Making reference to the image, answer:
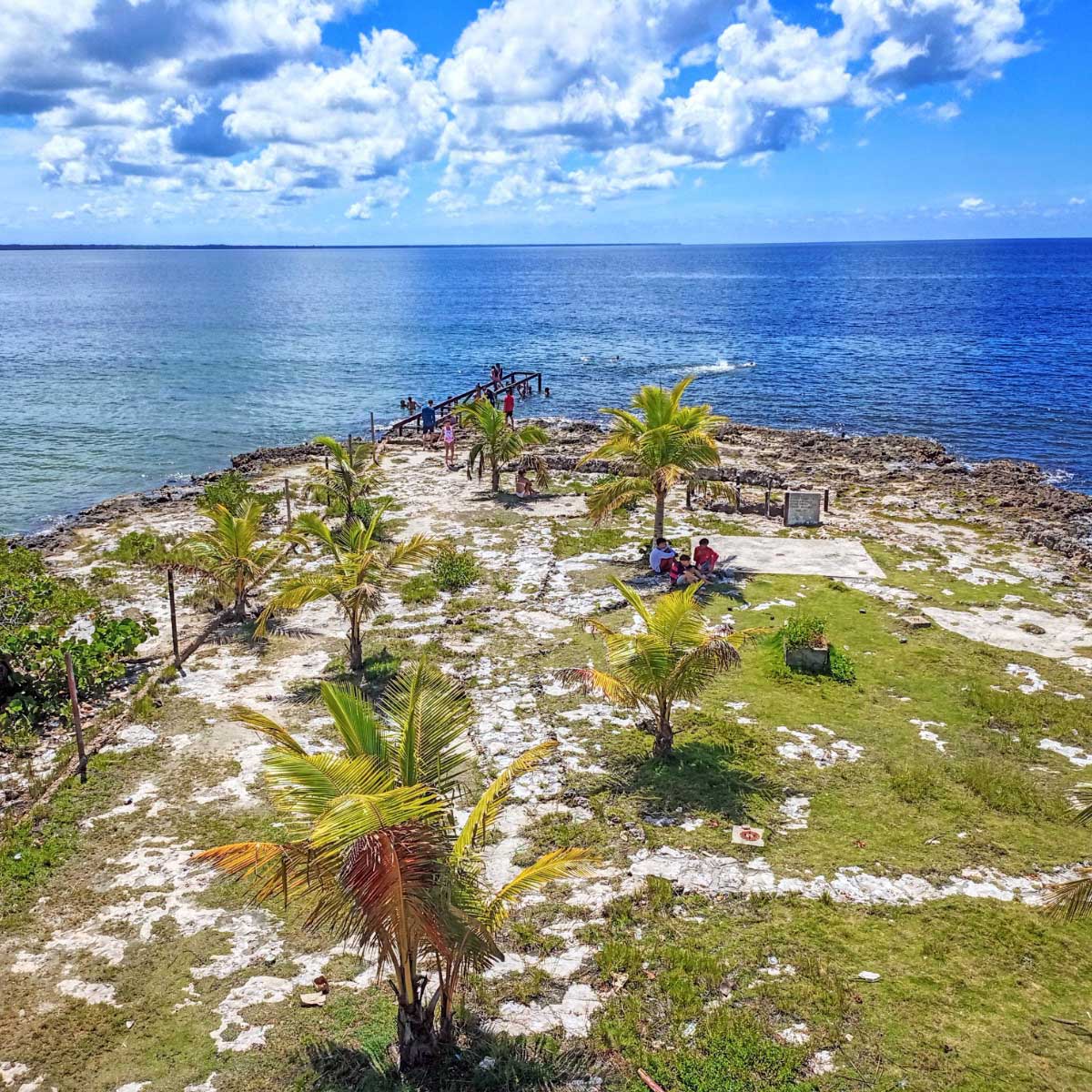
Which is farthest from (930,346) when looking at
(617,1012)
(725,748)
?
(617,1012)

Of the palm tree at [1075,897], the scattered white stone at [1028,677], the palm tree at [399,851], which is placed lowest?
the scattered white stone at [1028,677]

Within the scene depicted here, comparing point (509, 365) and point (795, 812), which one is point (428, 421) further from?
point (509, 365)

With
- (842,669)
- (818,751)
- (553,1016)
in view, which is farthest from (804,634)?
(553,1016)

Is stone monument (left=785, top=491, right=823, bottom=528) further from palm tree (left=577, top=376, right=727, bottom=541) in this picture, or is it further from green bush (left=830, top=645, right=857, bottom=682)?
green bush (left=830, top=645, right=857, bottom=682)

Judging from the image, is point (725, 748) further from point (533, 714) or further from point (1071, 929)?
point (1071, 929)

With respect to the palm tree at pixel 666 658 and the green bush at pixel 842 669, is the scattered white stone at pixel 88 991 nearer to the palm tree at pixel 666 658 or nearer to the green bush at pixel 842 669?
the palm tree at pixel 666 658

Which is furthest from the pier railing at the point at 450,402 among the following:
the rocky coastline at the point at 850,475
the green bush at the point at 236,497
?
the green bush at the point at 236,497
